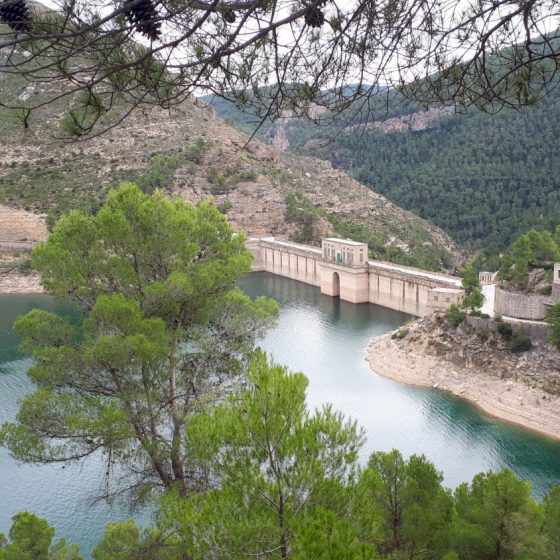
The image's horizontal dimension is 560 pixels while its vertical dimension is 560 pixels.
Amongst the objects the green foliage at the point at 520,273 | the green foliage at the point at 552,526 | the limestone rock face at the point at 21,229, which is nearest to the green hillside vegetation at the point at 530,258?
the green foliage at the point at 520,273

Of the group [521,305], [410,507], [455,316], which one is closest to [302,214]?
[455,316]

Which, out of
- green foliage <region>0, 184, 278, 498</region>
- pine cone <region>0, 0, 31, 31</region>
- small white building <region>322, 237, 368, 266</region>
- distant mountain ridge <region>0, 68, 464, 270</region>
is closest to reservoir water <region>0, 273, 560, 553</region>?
green foliage <region>0, 184, 278, 498</region>

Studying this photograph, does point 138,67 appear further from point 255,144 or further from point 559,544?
point 255,144

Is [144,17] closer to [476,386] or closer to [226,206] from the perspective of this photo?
[476,386]

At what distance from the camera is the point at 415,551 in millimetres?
6652

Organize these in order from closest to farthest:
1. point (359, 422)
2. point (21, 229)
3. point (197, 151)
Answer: point (359, 422) → point (21, 229) → point (197, 151)

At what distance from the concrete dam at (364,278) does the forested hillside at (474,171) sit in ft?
38.0

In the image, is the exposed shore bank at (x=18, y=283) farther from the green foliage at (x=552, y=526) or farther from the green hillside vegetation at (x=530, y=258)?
the green foliage at (x=552, y=526)

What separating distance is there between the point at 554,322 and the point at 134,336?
14278 millimetres

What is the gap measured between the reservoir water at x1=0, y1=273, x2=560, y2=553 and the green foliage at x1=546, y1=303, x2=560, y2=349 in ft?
10.2

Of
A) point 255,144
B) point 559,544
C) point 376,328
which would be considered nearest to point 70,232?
point 559,544

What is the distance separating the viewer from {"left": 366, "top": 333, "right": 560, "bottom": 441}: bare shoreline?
16609 millimetres

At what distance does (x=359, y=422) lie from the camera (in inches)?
658

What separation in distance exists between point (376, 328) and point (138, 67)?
22994mm
